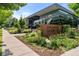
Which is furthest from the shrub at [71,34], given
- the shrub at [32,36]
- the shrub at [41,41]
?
the shrub at [32,36]

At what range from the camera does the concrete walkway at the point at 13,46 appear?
19.4 feet

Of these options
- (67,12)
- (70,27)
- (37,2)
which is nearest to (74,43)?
(70,27)

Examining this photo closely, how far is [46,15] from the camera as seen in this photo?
632cm

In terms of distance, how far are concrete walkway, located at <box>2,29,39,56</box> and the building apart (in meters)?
0.58

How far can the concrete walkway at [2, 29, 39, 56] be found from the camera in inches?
233

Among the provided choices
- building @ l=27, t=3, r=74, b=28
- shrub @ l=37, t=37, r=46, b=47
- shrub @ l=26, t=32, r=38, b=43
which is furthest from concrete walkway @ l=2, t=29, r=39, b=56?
building @ l=27, t=3, r=74, b=28

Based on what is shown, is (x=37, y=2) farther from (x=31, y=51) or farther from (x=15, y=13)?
(x=31, y=51)

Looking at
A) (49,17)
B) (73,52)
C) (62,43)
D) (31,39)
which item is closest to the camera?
(73,52)

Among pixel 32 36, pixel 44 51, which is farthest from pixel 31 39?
pixel 44 51

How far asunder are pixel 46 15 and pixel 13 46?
1.26m

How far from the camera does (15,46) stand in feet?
20.0

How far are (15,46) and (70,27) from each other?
1586 millimetres

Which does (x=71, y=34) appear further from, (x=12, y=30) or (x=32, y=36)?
(x=12, y=30)

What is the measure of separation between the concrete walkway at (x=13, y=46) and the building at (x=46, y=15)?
1.89 ft
